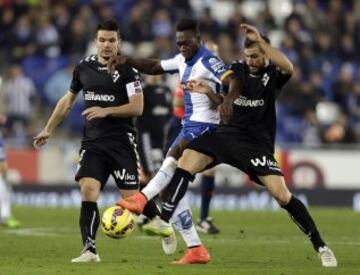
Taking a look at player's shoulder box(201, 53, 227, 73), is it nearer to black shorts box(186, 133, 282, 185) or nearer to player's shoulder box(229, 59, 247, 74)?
player's shoulder box(229, 59, 247, 74)

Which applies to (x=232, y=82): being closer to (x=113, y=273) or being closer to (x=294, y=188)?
(x=113, y=273)

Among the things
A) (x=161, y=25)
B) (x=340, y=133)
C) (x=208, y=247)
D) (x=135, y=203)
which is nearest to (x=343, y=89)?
(x=340, y=133)

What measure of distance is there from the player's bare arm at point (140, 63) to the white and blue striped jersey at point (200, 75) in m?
0.08

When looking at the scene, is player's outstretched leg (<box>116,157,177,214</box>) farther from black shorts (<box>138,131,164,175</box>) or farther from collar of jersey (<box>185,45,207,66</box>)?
black shorts (<box>138,131,164,175</box>)

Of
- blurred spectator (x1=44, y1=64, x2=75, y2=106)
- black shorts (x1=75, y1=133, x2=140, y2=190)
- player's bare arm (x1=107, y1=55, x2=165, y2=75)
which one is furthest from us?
blurred spectator (x1=44, y1=64, x2=75, y2=106)

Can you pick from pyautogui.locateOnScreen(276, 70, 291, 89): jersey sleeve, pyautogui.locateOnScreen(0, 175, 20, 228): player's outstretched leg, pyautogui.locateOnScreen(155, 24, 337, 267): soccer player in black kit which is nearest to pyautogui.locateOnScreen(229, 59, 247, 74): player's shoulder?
pyautogui.locateOnScreen(155, 24, 337, 267): soccer player in black kit

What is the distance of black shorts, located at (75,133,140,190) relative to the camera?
39.4 ft

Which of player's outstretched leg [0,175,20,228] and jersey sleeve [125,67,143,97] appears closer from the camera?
jersey sleeve [125,67,143,97]

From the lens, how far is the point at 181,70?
40.4 feet

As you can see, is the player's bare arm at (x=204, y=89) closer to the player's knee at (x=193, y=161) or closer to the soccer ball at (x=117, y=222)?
the player's knee at (x=193, y=161)

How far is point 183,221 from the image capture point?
12.0m

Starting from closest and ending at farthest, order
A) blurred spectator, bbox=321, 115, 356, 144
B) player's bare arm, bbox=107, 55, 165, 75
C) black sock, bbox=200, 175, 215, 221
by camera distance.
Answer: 1. player's bare arm, bbox=107, 55, 165, 75
2. black sock, bbox=200, 175, 215, 221
3. blurred spectator, bbox=321, 115, 356, 144

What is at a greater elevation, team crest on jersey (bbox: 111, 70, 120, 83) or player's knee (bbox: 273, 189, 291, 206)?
team crest on jersey (bbox: 111, 70, 120, 83)

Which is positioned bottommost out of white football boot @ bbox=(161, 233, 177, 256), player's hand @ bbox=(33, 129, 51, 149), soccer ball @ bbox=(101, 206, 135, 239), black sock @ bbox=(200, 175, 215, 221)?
black sock @ bbox=(200, 175, 215, 221)
